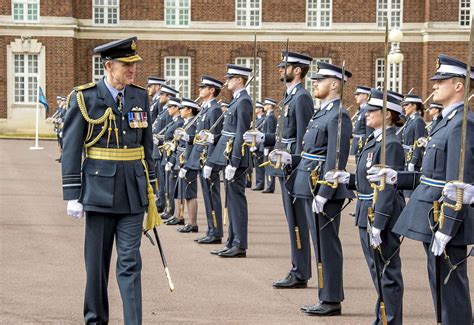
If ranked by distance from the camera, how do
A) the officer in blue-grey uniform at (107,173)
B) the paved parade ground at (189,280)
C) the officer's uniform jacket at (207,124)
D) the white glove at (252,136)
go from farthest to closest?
the officer's uniform jacket at (207,124)
the white glove at (252,136)
the paved parade ground at (189,280)
the officer in blue-grey uniform at (107,173)

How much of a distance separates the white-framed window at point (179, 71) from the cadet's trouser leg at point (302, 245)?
36908 mm

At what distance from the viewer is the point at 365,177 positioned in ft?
27.6

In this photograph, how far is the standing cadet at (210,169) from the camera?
45.2ft

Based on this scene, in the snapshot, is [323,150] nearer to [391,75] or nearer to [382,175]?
[382,175]

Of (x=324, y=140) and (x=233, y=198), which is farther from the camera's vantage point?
(x=233, y=198)

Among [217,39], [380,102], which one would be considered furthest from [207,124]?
[217,39]

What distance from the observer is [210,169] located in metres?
13.5

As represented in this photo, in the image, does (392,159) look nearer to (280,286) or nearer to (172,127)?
(280,286)

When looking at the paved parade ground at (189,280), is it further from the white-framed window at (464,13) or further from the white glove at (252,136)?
the white-framed window at (464,13)

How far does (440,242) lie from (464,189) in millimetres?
397

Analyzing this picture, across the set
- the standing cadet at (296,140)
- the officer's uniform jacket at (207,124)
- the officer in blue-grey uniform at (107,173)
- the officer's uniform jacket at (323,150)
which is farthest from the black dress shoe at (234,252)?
the officer in blue-grey uniform at (107,173)

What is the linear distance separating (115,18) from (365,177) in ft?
130

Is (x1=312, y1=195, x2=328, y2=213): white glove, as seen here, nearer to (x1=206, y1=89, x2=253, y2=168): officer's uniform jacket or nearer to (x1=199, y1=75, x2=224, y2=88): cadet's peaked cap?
(x1=206, y1=89, x2=253, y2=168): officer's uniform jacket

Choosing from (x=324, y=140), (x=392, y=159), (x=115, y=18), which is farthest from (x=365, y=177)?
(x=115, y=18)
